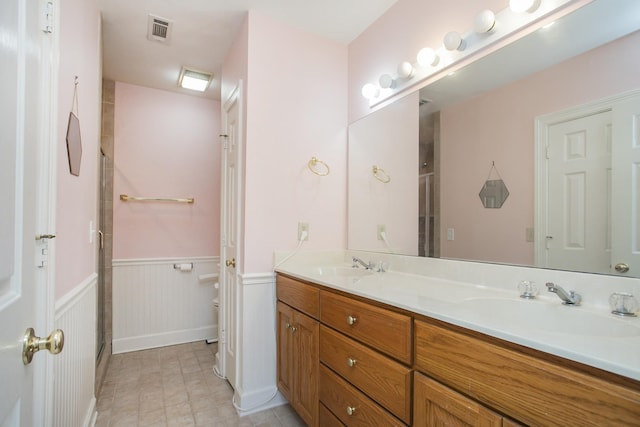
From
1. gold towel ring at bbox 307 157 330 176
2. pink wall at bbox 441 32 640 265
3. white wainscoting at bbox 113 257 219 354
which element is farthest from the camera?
white wainscoting at bbox 113 257 219 354

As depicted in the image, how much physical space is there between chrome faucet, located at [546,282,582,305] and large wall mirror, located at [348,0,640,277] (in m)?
0.11

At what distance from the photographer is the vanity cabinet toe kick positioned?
0.64 metres

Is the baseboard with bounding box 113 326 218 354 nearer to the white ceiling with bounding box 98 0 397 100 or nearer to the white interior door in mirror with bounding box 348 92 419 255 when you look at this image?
the white interior door in mirror with bounding box 348 92 419 255

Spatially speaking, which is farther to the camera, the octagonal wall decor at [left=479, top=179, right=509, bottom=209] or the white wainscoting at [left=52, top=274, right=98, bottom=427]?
the octagonal wall decor at [left=479, top=179, right=509, bottom=209]

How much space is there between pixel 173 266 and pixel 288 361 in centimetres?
187

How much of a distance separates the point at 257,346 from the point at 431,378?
1.32 meters

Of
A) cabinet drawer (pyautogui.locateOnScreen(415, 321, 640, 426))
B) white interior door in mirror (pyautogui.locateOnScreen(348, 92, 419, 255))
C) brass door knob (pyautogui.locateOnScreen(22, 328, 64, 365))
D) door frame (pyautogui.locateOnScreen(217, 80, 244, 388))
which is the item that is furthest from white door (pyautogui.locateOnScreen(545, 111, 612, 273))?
door frame (pyautogui.locateOnScreen(217, 80, 244, 388))

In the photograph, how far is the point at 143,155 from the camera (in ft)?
10.1

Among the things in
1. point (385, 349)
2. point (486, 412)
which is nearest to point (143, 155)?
point (385, 349)

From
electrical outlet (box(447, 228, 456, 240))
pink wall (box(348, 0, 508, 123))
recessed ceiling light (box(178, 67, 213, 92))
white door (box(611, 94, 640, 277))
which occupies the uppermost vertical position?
recessed ceiling light (box(178, 67, 213, 92))

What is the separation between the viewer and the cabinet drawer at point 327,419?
140 cm

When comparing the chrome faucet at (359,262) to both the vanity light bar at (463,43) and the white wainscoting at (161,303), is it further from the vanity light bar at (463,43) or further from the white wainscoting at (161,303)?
the white wainscoting at (161,303)

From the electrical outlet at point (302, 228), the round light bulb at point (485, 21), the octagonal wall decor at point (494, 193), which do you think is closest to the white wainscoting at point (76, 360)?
the electrical outlet at point (302, 228)

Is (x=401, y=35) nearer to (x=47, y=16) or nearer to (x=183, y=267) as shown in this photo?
(x=47, y=16)
